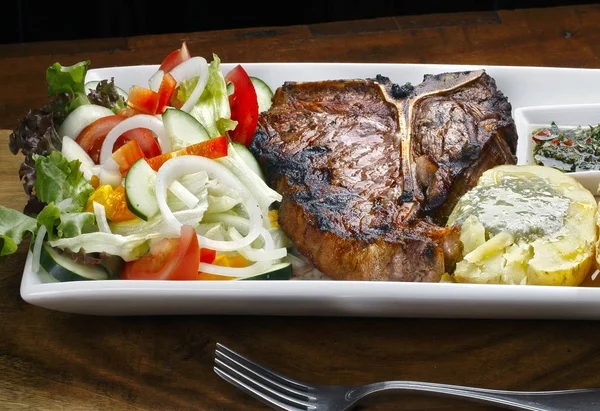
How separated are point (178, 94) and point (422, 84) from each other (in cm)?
138

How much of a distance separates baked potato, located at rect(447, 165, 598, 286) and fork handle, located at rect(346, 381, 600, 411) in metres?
0.49

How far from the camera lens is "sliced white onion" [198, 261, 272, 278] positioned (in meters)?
3.82

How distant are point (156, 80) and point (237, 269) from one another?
1397 millimetres

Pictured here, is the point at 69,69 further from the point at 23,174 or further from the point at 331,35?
the point at 331,35

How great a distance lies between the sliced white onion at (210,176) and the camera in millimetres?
3863

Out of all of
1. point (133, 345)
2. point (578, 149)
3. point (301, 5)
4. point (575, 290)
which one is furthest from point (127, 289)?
point (301, 5)

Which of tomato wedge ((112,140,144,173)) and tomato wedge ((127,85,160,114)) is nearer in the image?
tomato wedge ((112,140,144,173))

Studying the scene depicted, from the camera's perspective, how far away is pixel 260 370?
354 cm

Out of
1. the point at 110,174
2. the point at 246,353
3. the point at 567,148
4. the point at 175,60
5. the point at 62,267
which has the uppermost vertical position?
the point at 175,60

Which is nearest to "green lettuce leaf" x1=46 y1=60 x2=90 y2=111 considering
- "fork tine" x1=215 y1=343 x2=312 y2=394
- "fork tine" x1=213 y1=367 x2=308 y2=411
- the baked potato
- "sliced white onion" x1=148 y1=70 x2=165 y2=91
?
"sliced white onion" x1=148 y1=70 x2=165 y2=91

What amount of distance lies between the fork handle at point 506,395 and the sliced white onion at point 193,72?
193 centimetres

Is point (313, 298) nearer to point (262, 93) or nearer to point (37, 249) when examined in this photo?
point (37, 249)

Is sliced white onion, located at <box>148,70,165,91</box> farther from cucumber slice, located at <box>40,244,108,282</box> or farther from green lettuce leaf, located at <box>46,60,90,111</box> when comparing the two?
cucumber slice, located at <box>40,244,108,282</box>

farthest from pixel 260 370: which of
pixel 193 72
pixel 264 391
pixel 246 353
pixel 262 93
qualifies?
pixel 262 93
